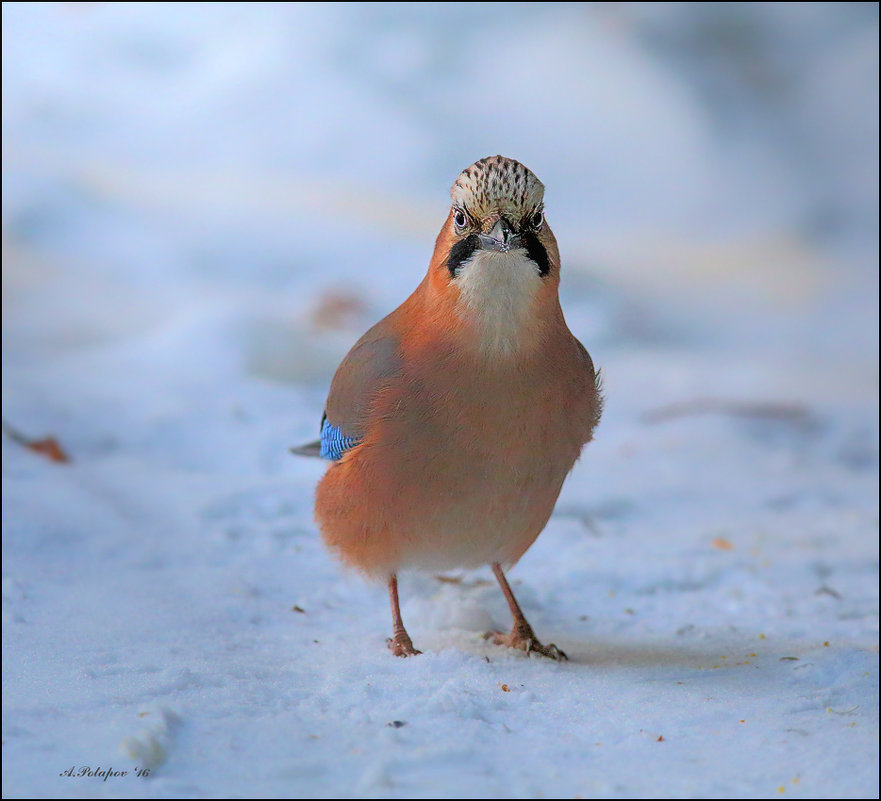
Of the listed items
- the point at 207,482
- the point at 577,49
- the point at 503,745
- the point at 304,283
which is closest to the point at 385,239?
the point at 304,283

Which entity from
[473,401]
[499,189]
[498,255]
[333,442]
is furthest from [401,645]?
[499,189]

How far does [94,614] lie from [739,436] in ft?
11.2

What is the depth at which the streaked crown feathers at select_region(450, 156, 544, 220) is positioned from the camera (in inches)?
94.9

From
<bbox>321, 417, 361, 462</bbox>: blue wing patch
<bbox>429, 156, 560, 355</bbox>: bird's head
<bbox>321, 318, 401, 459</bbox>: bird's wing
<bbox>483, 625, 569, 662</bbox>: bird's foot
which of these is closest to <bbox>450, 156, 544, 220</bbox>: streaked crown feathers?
<bbox>429, 156, 560, 355</bbox>: bird's head

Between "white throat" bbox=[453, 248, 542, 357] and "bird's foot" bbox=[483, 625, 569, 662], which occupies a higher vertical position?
"white throat" bbox=[453, 248, 542, 357]

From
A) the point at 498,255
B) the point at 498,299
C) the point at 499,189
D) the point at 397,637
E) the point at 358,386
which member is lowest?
the point at 397,637

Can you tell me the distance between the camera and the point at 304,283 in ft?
20.0

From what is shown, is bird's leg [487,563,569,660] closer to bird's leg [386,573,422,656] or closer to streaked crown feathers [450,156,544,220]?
bird's leg [386,573,422,656]

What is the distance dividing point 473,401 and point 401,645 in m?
0.68

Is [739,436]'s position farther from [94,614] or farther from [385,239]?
[94,614]

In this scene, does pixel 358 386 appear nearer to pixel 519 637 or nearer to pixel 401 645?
pixel 401 645

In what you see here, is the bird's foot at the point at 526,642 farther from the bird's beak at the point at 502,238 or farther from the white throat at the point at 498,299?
the bird's beak at the point at 502,238

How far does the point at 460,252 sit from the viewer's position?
97.8 inches

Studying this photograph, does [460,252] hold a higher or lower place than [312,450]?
higher
